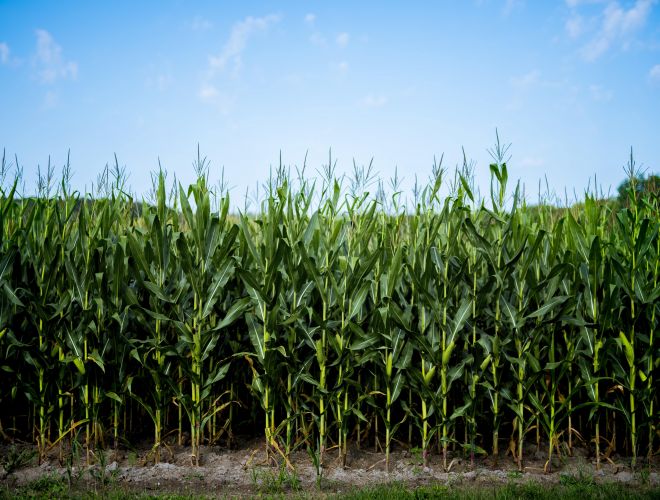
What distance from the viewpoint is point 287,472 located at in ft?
15.9

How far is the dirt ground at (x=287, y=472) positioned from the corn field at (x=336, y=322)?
0.42 feet

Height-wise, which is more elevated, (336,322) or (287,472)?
(336,322)

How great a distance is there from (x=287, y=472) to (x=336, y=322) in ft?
4.43

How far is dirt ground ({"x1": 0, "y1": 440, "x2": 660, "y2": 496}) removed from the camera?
183 inches

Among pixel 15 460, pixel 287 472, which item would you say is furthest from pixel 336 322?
pixel 15 460

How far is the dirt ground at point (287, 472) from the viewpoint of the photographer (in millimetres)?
4656

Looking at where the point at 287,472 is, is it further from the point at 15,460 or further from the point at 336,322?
the point at 15,460

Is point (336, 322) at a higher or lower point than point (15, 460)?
higher

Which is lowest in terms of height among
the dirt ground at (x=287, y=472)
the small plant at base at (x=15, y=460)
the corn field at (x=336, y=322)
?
the dirt ground at (x=287, y=472)

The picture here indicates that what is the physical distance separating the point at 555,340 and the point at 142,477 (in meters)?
3.93

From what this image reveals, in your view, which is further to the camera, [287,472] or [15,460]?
[15,460]

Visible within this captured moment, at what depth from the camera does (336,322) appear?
15.9ft

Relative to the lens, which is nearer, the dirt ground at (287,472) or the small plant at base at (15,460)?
the dirt ground at (287,472)

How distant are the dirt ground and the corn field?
13 centimetres
